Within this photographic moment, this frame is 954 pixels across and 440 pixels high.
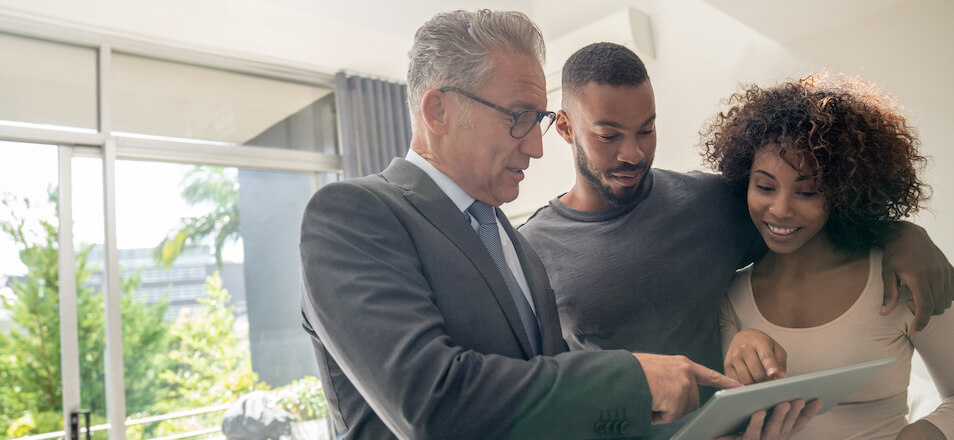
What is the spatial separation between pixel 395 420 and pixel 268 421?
2698mm

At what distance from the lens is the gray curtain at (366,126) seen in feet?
11.4

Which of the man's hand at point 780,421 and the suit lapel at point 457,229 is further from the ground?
the suit lapel at point 457,229

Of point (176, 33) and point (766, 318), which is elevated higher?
point (176, 33)

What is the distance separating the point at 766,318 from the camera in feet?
3.11

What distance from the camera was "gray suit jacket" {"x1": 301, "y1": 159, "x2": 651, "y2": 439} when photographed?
63 centimetres

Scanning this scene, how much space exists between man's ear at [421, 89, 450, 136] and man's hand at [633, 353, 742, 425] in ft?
1.27

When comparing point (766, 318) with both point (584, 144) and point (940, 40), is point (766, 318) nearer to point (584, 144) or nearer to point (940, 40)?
point (584, 144)

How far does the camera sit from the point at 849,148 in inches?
34.1

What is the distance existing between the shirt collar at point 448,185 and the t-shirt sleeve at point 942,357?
56 centimetres

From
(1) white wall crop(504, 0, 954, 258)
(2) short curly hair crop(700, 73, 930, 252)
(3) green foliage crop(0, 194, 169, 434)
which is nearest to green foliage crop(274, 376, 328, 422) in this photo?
(3) green foliage crop(0, 194, 169, 434)

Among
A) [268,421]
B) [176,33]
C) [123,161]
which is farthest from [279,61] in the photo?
[268,421]

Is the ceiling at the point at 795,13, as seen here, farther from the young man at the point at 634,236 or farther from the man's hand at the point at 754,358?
the man's hand at the point at 754,358

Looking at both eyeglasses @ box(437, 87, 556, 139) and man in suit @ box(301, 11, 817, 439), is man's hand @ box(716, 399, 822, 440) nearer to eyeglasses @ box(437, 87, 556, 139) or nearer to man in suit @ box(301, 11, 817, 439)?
man in suit @ box(301, 11, 817, 439)

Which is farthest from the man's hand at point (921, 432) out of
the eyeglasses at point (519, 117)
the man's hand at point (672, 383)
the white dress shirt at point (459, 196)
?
the eyeglasses at point (519, 117)
